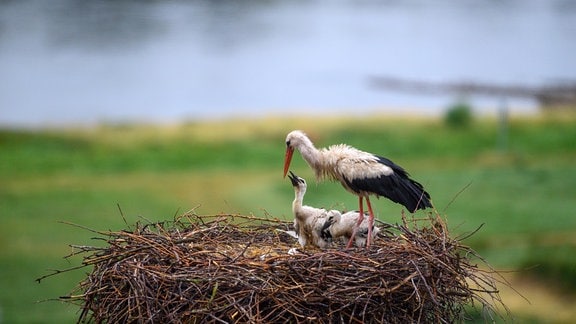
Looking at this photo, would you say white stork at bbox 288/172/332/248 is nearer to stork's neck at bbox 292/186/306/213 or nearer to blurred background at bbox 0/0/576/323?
stork's neck at bbox 292/186/306/213

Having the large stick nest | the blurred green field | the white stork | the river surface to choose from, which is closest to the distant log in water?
the river surface

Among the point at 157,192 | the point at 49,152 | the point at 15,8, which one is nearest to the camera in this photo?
the point at 157,192

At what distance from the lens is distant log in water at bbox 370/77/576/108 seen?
35.0 metres

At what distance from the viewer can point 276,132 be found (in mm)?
28672

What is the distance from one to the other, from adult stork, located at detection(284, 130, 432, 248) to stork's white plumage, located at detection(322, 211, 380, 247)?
7cm

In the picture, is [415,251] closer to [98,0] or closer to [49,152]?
[49,152]

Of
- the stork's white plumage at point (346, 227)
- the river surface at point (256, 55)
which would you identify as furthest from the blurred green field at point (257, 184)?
the stork's white plumage at point (346, 227)

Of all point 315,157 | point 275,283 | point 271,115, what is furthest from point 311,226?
point 271,115

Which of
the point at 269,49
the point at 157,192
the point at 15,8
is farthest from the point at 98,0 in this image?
the point at 157,192

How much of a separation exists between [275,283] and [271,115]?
25288mm

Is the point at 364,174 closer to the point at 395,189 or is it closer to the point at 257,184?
the point at 395,189

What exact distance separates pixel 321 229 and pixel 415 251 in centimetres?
100

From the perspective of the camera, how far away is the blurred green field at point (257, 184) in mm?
17094

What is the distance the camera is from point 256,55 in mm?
43062
